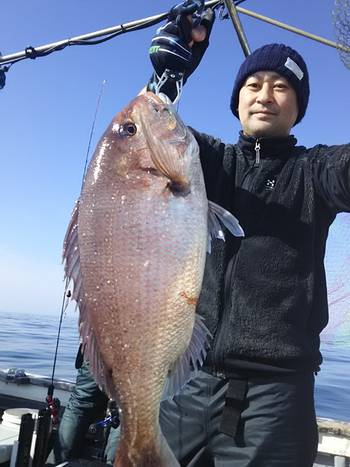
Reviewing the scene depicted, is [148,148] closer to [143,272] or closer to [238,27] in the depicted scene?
[143,272]

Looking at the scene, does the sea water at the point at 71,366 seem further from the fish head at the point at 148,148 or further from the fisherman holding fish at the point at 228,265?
the fish head at the point at 148,148

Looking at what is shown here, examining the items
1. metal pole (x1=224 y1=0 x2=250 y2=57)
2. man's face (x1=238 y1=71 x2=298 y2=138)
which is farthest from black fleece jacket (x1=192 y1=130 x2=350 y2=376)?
metal pole (x1=224 y1=0 x2=250 y2=57)

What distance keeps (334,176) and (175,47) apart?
1097 millimetres

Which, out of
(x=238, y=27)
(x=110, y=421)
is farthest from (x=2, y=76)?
(x=110, y=421)

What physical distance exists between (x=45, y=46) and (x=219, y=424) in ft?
Answer: 19.9

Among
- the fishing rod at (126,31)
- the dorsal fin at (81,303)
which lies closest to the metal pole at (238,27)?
the fishing rod at (126,31)

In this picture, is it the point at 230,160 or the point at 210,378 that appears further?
the point at 230,160

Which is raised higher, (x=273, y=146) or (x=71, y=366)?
(x=273, y=146)

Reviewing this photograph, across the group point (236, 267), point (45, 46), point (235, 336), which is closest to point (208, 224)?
point (236, 267)

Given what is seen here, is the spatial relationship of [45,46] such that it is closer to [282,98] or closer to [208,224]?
[282,98]

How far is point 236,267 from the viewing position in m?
2.36

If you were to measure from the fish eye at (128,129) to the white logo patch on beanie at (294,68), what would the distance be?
121 centimetres

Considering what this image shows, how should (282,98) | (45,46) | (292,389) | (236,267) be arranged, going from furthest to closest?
(45,46), (282,98), (236,267), (292,389)

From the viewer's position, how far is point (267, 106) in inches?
104
